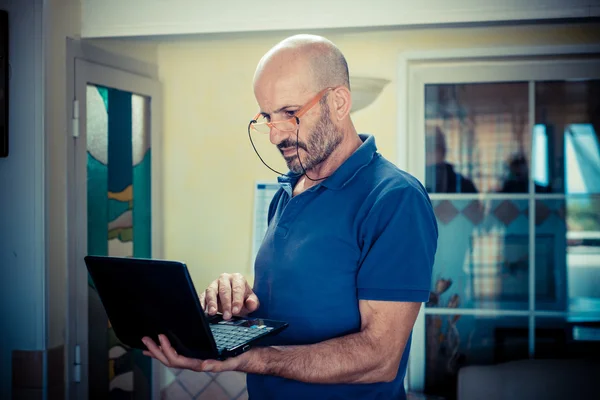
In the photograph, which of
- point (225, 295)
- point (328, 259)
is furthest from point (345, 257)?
point (225, 295)

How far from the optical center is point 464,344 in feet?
9.06

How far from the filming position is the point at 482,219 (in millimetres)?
2738

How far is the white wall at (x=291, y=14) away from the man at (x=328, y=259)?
86 centimetres

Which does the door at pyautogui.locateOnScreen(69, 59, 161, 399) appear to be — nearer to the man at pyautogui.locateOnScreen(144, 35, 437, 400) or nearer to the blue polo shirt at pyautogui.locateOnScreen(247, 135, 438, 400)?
the man at pyautogui.locateOnScreen(144, 35, 437, 400)

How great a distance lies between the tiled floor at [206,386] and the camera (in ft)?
9.66

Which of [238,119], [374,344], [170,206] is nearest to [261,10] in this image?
[238,119]

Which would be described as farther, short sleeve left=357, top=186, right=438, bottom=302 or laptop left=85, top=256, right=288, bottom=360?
short sleeve left=357, top=186, right=438, bottom=302

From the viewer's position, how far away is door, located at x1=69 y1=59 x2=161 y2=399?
2.30m

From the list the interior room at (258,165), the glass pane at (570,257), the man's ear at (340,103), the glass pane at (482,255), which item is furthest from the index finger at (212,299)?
the glass pane at (570,257)

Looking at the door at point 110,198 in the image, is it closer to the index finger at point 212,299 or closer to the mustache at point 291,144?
the index finger at point 212,299

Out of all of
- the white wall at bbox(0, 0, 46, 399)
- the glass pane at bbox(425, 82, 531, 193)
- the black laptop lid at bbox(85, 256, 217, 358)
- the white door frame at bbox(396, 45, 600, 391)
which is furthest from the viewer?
the glass pane at bbox(425, 82, 531, 193)

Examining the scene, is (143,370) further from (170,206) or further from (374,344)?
(374,344)

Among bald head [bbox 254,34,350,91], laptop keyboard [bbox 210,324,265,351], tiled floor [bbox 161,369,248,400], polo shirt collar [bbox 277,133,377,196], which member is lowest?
tiled floor [bbox 161,369,248,400]

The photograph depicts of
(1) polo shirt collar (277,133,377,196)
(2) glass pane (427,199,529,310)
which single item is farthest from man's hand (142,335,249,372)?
(2) glass pane (427,199,529,310)
